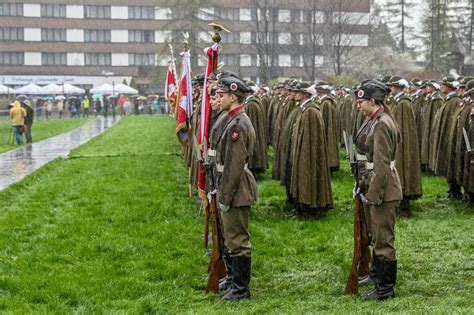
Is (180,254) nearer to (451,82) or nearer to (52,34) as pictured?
(451,82)

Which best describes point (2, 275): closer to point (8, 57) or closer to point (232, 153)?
point (232, 153)

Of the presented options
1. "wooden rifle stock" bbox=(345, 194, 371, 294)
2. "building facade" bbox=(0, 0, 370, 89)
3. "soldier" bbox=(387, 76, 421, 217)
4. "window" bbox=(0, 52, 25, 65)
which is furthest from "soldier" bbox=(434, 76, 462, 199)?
"window" bbox=(0, 52, 25, 65)

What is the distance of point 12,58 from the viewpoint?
8588 centimetres

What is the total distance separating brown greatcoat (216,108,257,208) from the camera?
7715mm

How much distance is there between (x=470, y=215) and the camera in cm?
1232

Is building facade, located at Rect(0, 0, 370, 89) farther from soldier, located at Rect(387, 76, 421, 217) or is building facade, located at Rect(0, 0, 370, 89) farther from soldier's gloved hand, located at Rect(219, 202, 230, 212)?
soldier's gloved hand, located at Rect(219, 202, 230, 212)

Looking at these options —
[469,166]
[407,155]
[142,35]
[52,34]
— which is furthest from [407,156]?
[52,34]

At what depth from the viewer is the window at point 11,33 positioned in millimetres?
85688

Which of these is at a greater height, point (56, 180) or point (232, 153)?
point (232, 153)

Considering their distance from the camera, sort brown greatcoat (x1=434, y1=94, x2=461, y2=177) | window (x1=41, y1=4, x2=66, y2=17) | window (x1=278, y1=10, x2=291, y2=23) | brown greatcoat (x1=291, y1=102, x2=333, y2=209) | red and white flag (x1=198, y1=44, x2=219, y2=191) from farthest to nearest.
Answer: window (x1=41, y1=4, x2=66, y2=17), window (x1=278, y1=10, x2=291, y2=23), brown greatcoat (x1=434, y1=94, x2=461, y2=177), brown greatcoat (x1=291, y1=102, x2=333, y2=209), red and white flag (x1=198, y1=44, x2=219, y2=191)

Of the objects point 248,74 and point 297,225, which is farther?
point 248,74

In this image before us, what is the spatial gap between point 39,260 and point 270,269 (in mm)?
2713

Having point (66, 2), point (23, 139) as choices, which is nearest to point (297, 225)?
point (23, 139)

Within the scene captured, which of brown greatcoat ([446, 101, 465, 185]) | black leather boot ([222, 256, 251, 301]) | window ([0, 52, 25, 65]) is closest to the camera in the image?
black leather boot ([222, 256, 251, 301])
